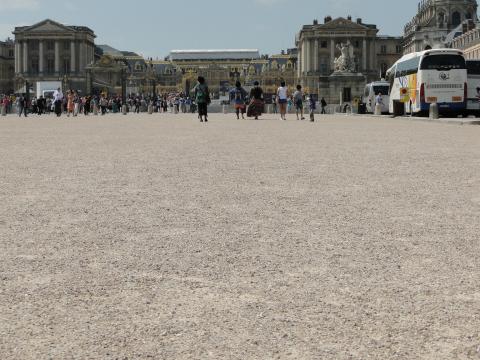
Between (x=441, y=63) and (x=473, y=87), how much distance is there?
5886 millimetres

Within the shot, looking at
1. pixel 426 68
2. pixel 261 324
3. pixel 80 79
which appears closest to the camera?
pixel 261 324

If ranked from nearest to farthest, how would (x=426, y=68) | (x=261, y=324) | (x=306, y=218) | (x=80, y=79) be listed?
(x=261, y=324) → (x=306, y=218) → (x=426, y=68) → (x=80, y=79)

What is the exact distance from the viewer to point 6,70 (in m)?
168

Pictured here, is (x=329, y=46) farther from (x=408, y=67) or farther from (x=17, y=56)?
(x=408, y=67)

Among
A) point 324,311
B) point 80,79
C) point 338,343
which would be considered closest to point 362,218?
point 324,311

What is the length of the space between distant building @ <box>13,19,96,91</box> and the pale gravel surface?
472 ft

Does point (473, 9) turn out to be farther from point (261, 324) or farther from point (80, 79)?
point (261, 324)

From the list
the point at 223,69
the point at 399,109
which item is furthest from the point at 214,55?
the point at 399,109

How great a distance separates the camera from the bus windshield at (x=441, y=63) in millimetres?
37156

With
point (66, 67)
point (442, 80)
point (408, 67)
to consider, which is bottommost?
point (442, 80)

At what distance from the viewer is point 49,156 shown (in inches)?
558

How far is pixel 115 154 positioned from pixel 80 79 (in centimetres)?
13974

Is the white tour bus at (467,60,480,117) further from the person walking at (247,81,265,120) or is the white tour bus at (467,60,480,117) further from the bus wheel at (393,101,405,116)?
the person walking at (247,81,265,120)

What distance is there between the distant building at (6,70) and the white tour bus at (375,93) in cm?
11964
